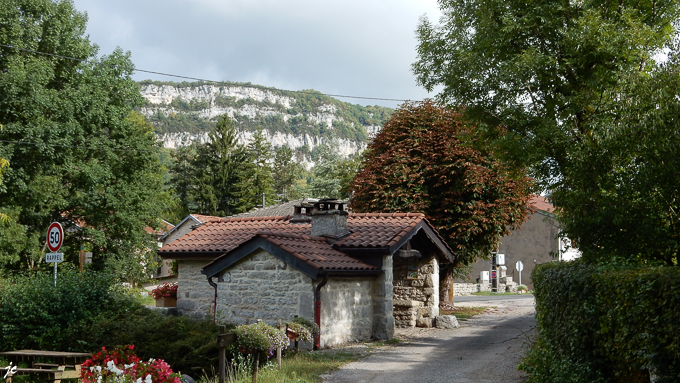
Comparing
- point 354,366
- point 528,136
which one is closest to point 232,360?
point 354,366

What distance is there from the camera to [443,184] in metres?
22.2

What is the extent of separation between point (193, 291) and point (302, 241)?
4.25 m

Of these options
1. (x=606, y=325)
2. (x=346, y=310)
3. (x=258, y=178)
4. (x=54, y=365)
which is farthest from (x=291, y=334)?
(x=258, y=178)

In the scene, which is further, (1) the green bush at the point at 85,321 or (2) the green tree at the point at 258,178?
(2) the green tree at the point at 258,178

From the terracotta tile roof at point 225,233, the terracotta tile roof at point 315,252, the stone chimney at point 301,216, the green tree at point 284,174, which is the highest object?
the green tree at point 284,174

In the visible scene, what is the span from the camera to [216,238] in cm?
1773

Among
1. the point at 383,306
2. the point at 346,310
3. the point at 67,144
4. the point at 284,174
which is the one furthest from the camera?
the point at 284,174

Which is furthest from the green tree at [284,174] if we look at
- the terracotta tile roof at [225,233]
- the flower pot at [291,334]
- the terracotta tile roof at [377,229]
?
the flower pot at [291,334]

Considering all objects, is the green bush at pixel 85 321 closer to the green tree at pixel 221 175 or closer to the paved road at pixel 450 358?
the paved road at pixel 450 358

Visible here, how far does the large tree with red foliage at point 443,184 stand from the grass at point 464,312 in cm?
193

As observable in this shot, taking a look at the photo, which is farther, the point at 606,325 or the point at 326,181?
the point at 326,181

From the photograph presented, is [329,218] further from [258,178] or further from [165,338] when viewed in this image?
[258,178]

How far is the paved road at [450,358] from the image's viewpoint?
34.4ft

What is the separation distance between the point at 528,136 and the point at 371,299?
6.11 m
